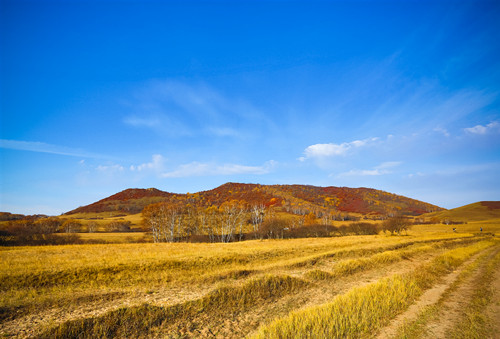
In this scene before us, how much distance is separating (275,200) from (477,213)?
11868 centimetres

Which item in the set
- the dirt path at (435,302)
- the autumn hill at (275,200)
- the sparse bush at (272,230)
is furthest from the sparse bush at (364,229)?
the autumn hill at (275,200)

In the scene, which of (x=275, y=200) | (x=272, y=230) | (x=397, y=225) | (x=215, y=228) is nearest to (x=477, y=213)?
(x=275, y=200)

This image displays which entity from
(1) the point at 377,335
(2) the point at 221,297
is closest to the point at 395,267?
(1) the point at 377,335

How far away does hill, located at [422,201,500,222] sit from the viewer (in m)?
121

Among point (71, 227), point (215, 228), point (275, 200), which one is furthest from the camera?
point (275, 200)

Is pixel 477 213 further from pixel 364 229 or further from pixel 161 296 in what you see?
pixel 161 296

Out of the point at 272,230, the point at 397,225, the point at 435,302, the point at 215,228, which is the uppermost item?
the point at 435,302

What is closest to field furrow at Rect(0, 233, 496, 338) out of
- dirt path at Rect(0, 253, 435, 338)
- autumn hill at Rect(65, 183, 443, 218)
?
dirt path at Rect(0, 253, 435, 338)

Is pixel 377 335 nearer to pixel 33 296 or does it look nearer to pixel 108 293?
pixel 108 293

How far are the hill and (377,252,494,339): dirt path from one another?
463ft

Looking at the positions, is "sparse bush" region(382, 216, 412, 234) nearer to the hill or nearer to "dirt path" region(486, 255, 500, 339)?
"dirt path" region(486, 255, 500, 339)

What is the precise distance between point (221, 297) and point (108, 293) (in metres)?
6.16

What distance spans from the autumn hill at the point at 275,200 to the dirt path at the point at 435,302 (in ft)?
342

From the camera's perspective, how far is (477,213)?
131 m
